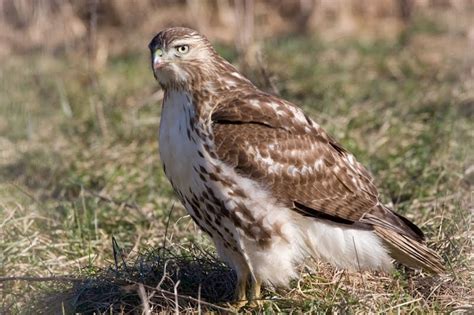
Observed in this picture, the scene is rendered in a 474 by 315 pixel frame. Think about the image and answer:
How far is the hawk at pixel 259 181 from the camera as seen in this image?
4609 millimetres

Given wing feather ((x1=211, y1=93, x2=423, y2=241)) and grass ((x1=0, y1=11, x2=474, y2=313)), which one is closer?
wing feather ((x1=211, y1=93, x2=423, y2=241))

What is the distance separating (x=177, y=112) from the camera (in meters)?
4.73

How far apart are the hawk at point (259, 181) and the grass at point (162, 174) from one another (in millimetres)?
238

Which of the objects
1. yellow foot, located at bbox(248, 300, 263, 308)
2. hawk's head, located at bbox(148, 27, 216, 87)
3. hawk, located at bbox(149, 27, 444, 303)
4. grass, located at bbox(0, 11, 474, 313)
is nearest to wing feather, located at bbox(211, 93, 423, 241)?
hawk, located at bbox(149, 27, 444, 303)

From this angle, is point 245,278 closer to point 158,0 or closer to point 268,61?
point 268,61

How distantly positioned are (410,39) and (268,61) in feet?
6.15

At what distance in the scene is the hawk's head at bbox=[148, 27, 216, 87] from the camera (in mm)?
4781

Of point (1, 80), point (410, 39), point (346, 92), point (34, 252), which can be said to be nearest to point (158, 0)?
point (1, 80)

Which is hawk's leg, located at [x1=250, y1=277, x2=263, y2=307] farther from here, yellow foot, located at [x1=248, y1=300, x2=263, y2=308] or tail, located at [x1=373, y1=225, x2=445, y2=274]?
tail, located at [x1=373, y1=225, x2=445, y2=274]

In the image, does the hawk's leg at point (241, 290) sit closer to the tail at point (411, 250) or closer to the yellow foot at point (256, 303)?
the yellow foot at point (256, 303)

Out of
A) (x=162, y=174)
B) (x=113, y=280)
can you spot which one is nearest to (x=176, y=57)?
(x=113, y=280)

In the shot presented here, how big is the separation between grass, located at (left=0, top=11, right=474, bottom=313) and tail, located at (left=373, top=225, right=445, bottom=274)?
0.12 metres

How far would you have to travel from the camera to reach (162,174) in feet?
24.3

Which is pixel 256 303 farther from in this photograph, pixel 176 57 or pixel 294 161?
pixel 176 57
